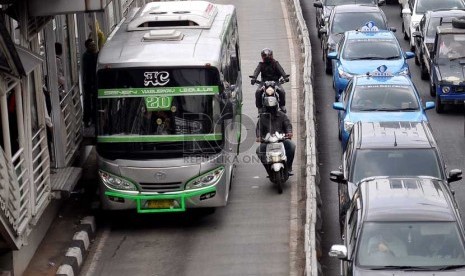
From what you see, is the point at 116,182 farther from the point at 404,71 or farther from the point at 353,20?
the point at 353,20

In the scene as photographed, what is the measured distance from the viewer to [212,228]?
19.2 metres

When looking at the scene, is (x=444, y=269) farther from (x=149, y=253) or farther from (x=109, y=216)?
(x=109, y=216)

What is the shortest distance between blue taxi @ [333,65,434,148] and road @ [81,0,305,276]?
195 centimetres

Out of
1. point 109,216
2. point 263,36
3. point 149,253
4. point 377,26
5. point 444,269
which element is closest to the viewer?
point 444,269

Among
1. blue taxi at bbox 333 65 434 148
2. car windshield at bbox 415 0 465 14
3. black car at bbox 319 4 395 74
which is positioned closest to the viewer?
blue taxi at bbox 333 65 434 148

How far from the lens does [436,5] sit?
33750 mm

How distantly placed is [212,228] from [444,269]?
5708 mm

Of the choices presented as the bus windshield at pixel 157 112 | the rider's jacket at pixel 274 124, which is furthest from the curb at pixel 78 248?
the rider's jacket at pixel 274 124

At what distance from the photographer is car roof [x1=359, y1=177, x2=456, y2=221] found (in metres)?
15.1

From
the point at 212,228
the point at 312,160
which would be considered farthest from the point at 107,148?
the point at 312,160

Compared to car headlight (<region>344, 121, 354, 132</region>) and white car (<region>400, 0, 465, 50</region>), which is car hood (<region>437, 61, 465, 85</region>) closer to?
car headlight (<region>344, 121, 354, 132</region>)

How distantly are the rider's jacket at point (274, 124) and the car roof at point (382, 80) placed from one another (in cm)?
365

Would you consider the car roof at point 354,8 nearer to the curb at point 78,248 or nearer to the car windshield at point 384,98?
the car windshield at point 384,98

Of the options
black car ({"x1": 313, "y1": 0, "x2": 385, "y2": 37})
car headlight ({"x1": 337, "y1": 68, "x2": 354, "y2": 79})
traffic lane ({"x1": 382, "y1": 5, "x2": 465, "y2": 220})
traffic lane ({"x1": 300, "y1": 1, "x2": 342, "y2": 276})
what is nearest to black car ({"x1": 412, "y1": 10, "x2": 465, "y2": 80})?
traffic lane ({"x1": 382, "y1": 5, "x2": 465, "y2": 220})
